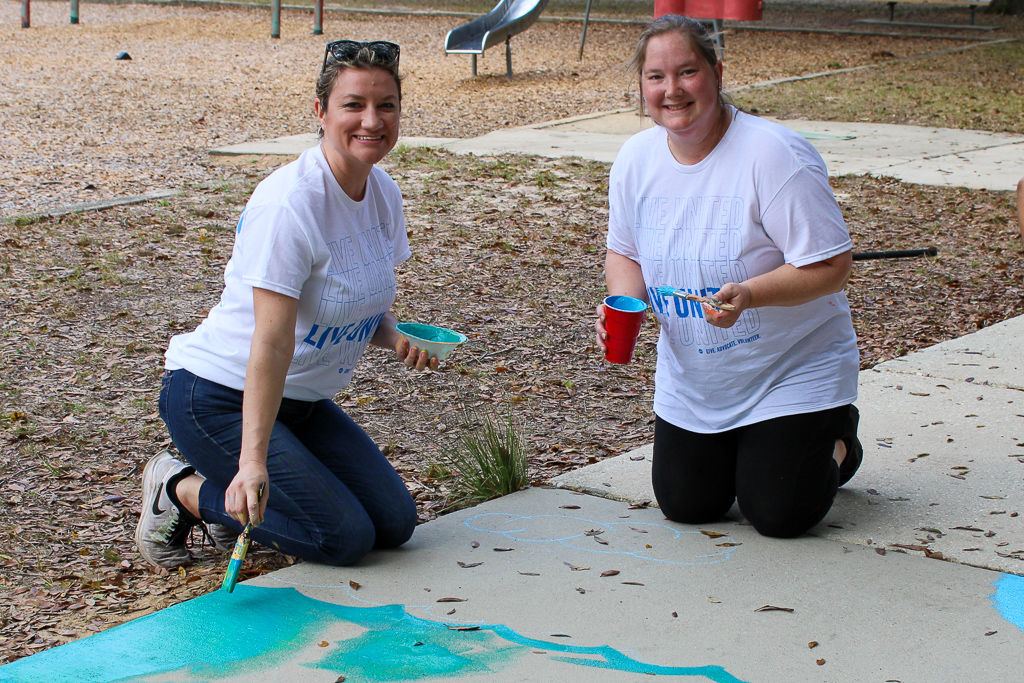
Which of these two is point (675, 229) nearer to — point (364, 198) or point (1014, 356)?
point (364, 198)

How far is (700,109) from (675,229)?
0.35 m

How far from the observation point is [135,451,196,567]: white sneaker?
3246mm

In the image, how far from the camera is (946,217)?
7816 millimetres

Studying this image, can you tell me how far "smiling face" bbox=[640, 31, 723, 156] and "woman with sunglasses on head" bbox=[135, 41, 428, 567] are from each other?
72 centimetres

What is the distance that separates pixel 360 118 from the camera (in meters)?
3.02

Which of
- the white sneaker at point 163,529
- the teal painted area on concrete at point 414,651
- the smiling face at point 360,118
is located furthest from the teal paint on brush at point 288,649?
the smiling face at point 360,118

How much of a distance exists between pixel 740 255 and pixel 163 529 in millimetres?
1824

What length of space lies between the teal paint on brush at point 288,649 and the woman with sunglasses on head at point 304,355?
0.27 meters

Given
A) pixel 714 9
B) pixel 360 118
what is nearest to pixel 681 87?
pixel 360 118

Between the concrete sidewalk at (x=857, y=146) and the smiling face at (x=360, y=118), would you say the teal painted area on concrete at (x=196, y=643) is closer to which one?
the smiling face at (x=360, y=118)

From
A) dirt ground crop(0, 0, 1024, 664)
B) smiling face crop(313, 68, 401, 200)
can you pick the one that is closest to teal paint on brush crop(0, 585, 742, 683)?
dirt ground crop(0, 0, 1024, 664)

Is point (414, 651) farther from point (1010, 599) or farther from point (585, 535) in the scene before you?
point (1010, 599)

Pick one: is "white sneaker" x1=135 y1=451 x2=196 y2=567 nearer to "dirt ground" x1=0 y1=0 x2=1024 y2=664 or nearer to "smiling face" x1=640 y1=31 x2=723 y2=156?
"dirt ground" x1=0 y1=0 x2=1024 y2=664

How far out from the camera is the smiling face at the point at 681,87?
3.07 metres
